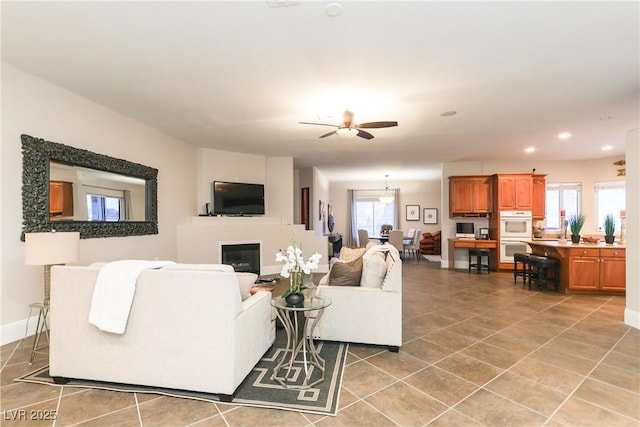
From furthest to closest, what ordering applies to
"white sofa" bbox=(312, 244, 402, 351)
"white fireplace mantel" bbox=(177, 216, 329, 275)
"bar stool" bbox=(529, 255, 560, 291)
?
"white fireplace mantel" bbox=(177, 216, 329, 275) → "bar stool" bbox=(529, 255, 560, 291) → "white sofa" bbox=(312, 244, 402, 351)

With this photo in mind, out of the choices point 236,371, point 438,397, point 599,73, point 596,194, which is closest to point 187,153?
point 236,371

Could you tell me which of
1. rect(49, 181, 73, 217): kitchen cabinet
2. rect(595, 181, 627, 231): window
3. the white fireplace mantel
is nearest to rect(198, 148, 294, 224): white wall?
the white fireplace mantel

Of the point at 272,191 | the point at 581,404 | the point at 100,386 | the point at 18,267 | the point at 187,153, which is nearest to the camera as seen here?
the point at 581,404

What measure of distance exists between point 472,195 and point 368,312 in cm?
588

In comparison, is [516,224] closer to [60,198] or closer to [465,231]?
[465,231]

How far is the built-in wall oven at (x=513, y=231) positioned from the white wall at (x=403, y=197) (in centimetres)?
439

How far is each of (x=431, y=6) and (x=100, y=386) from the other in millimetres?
3566

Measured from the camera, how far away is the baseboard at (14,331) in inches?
116

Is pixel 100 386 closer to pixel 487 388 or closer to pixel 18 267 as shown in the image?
pixel 18 267

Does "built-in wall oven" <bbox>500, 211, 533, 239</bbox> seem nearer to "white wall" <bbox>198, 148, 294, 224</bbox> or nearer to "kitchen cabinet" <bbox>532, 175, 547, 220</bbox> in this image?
"kitchen cabinet" <bbox>532, 175, 547, 220</bbox>

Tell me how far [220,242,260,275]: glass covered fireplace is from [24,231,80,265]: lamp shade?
11.7ft

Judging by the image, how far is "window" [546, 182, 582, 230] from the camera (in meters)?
7.57

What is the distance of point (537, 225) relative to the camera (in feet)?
Answer: 24.7

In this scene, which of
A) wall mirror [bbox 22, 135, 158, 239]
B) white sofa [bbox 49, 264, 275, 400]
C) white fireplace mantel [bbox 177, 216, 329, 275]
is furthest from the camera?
white fireplace mantel [bbox 177, 216, 329, 275]
